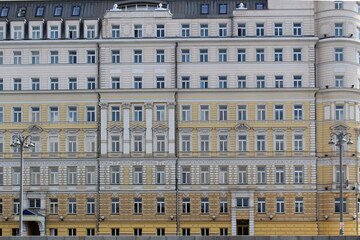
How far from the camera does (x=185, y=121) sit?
84875mm

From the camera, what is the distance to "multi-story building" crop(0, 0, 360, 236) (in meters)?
84.1

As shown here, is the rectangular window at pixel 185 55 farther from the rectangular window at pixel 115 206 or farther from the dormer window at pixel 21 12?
the dormer window at pixel 21 12

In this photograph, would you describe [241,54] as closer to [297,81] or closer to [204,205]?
[297,81]

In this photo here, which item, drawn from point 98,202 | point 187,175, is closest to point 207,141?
point 187,175

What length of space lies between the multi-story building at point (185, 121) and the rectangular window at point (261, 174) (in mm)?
137

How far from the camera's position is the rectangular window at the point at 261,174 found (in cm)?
8438

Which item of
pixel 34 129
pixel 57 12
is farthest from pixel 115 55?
pixel 34 129

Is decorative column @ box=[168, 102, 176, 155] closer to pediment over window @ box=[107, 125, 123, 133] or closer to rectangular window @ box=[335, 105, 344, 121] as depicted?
pediment over window @ box=[107, 125, 123, 133]

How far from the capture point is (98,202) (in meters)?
84.8

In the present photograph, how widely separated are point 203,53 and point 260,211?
15.7 metres

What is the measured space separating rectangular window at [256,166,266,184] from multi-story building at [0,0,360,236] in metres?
0.14

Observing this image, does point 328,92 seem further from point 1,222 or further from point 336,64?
point 1,222

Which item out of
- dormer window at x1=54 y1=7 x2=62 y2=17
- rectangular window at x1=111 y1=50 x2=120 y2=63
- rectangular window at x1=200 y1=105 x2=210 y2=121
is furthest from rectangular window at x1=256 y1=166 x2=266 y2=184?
dormer window at x1=54 y1=7 x2=62 y2=17

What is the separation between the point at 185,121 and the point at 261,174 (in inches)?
337
